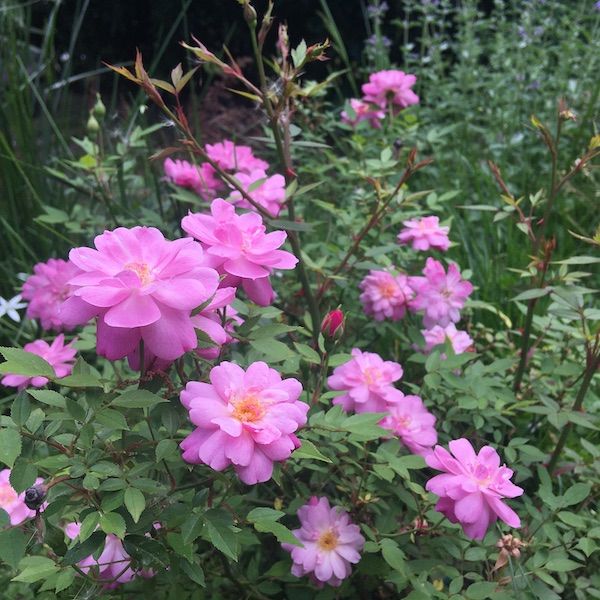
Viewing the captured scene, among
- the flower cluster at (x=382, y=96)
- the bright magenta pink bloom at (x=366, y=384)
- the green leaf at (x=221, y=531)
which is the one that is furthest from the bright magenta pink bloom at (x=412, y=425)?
the flower cluster at (x=382, y=96)

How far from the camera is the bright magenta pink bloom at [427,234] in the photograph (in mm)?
1365

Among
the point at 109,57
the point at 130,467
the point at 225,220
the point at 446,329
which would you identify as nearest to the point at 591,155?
the point at 446,329

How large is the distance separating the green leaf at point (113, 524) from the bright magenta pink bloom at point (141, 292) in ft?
0.51

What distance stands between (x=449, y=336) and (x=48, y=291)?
82 cm

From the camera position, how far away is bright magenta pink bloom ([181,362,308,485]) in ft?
2.32

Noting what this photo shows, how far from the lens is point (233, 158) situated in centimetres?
160

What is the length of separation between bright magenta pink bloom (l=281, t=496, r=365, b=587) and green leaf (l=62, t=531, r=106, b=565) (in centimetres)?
32

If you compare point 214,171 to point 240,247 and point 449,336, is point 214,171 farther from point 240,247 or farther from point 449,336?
point 240,247

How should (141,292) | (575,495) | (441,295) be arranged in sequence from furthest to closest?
(441,295)
(575,495)
(141,292)

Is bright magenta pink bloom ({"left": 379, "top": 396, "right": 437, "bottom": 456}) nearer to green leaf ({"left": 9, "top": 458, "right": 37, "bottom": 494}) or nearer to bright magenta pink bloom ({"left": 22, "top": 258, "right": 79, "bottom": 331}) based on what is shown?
green leaf ({"left": 9, "top": 458, "right": 37, "bottom": 494})

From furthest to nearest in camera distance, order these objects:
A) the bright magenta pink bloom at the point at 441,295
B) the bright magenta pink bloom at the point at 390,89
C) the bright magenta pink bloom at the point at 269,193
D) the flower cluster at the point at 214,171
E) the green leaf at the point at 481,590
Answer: the bright magenta pink bloom at the point at 390,89 → the flower cluster at the point at 214,171 → the bright magenta pink bloom at the point at 269,193 → the bright magenta pink bloom at the point at 441,295 → the green leaf at the point at 481,590

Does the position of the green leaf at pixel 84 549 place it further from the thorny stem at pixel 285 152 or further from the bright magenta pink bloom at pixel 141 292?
the thorny stem at pixel 285 152

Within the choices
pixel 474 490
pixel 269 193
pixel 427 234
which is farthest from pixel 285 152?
pixel 474 490

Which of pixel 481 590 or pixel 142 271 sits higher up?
pixel 142 271
